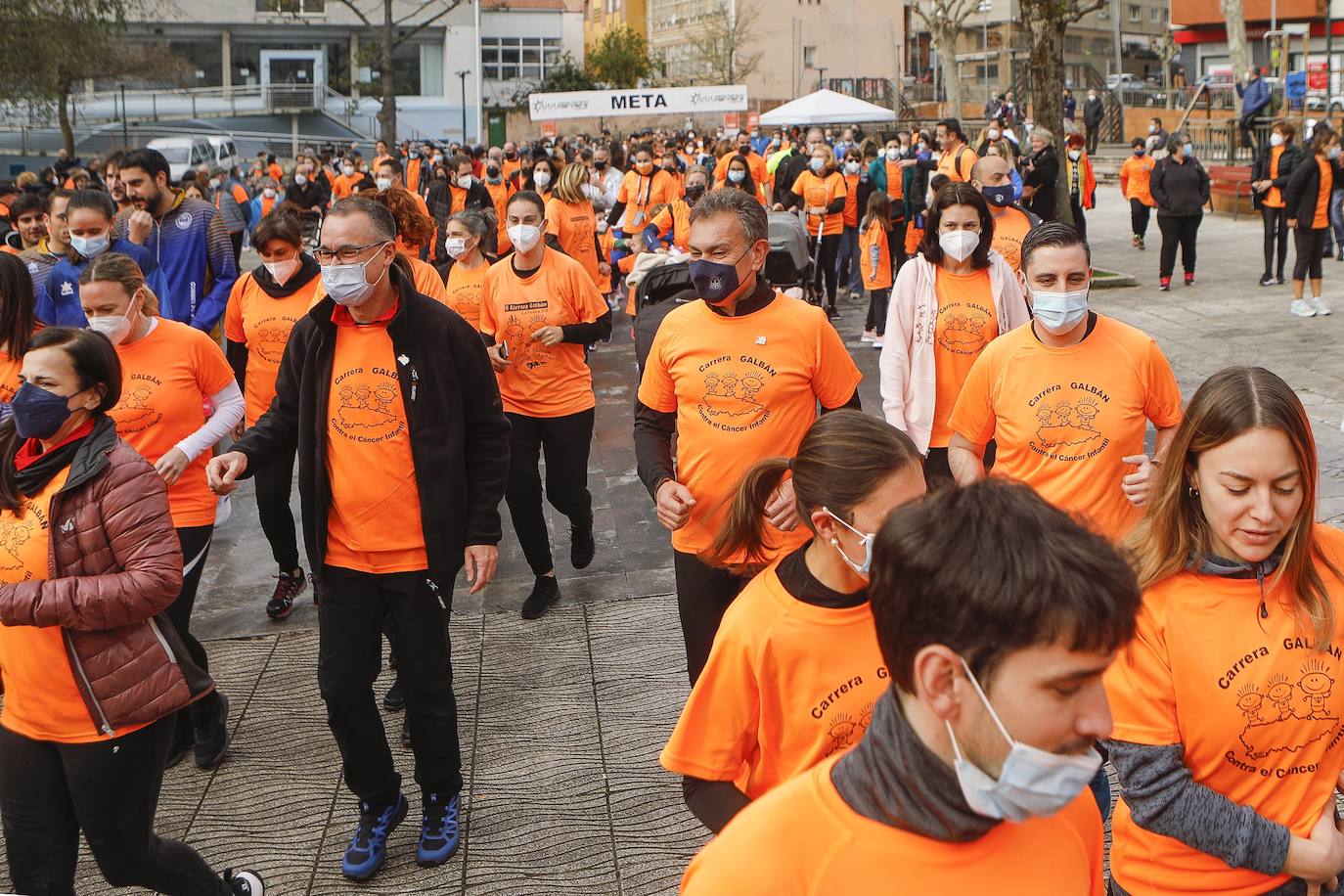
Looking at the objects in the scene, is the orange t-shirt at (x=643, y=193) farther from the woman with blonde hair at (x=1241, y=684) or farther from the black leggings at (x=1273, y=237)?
the woman with blonde hair at (x=1241, y=684)

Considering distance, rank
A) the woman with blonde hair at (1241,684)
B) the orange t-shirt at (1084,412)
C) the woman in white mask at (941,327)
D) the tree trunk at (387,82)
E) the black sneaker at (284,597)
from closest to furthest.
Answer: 1. the woman with blonde hair at (1241,684)
2. the orange t-shirt at (1084,412)
3. the woman in white mask at (941,327)
4. the black sneaker at (284,597)
5. the tree trunk at (387,82)

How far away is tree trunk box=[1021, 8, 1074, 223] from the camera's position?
51.4ft

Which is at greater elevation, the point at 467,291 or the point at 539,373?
the point at 467,291

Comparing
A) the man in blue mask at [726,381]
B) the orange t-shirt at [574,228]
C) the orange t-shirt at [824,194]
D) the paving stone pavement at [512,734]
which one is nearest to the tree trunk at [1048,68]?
the orange t-shirt at [824,194]

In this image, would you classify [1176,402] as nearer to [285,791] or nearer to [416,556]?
[416,556]

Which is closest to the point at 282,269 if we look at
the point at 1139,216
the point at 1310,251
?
the point at 1310,251

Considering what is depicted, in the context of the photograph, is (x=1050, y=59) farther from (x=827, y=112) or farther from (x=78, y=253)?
(x=78, y=253)

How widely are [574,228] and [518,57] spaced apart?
63452 millimetres

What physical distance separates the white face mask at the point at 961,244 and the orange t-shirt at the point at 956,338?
17 cm

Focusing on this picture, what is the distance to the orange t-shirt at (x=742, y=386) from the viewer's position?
4469 mm

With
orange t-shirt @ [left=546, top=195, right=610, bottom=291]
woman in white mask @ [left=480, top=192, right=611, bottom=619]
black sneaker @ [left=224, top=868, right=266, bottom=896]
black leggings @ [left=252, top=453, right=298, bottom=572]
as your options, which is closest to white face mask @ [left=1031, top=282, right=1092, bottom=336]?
woman in white mask @ [left=480, top=192, right=611, bottom=619]

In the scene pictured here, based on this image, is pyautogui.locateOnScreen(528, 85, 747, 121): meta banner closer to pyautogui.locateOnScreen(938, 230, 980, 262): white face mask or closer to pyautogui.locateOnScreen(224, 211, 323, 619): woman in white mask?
pyautogui.locateOnScreen(224, 211, 323, 619): woman in white mask

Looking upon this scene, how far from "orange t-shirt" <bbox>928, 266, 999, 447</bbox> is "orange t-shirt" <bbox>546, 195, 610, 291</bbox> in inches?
294

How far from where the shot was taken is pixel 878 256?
13516mm
